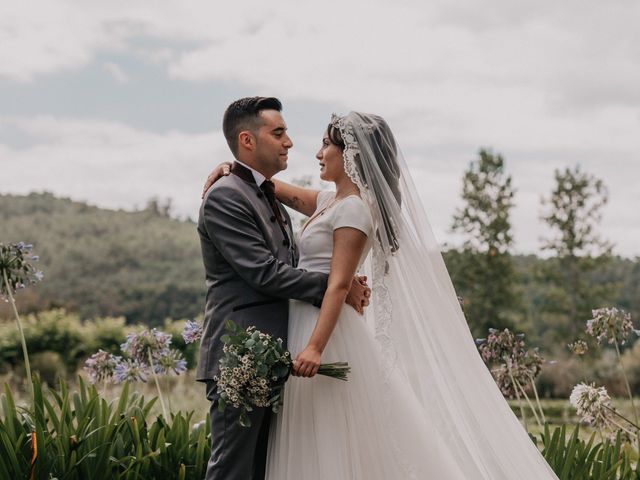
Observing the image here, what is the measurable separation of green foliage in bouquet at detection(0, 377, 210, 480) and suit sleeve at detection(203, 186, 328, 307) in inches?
65.9

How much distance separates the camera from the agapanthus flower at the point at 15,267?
17.7 feet

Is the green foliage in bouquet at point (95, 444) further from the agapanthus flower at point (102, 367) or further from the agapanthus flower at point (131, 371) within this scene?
the agapanthus flower at point (102, 367)

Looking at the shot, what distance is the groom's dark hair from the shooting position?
4457 mm

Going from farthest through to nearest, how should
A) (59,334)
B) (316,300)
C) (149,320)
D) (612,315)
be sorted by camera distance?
(149,320), (59,334), (612,315), (316,300)

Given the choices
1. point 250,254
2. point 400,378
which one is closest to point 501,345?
point 400,378

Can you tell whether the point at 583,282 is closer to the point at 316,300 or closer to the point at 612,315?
the point at 612,315

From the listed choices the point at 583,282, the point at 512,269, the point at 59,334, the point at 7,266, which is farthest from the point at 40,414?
the point at 583,282

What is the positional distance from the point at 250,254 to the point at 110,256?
35457 millimetres

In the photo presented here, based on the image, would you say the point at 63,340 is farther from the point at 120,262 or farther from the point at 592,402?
the point at 120,262

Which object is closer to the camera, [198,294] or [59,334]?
[59,334]

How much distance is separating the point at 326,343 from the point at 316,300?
0.23 metres

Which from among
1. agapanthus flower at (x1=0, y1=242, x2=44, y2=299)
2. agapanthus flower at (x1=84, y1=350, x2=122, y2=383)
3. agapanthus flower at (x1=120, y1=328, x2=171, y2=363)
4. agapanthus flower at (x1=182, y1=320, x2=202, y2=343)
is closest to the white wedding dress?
agapanthus flower at (x1=182, y1=320, x2=202, y2=343)

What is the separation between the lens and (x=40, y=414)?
535 centimetres

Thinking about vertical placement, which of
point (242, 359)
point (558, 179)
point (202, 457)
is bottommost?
point (202, 457)
